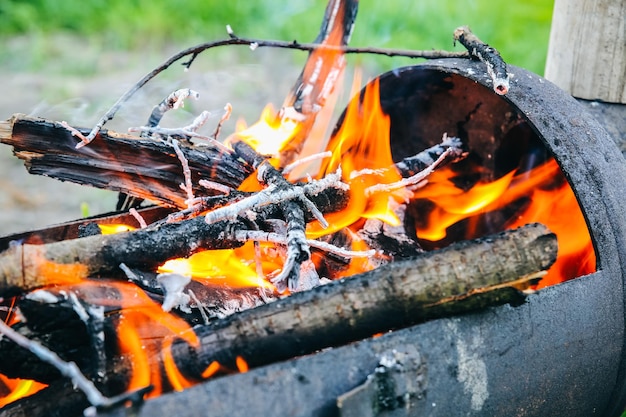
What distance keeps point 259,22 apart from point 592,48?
4499mm

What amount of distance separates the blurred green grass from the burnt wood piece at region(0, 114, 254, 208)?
3.88m

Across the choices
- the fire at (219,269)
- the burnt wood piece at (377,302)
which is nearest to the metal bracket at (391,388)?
the burnt wood piece at (377,302)

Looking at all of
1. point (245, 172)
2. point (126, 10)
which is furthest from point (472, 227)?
point (126, 10)

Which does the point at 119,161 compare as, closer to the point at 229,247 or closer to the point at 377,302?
the point at 229,247

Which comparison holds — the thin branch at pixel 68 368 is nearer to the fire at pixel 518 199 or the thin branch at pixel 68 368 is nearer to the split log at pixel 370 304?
the split log at pixel 370 304

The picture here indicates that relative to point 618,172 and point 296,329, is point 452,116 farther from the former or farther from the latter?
point 296,329

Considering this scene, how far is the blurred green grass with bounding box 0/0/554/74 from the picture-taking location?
19.7 ft

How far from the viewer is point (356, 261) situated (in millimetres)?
2168

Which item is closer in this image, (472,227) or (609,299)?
(609,299)

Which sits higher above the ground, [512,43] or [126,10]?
[126,10]

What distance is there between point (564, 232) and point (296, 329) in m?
1.30

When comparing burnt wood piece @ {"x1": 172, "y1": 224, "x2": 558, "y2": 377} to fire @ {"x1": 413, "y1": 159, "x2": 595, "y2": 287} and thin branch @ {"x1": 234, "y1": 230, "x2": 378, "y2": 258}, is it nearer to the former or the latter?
thin branch @ {"x1": 234, "y1": 230, "x2": 378, "y2": 258}

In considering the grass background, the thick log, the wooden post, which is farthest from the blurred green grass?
the thick log

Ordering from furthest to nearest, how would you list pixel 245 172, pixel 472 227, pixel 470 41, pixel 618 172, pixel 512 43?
pixel 512 43
pixel 472 227
pixel 245 172
pixel 470 41
pixel 618 172
